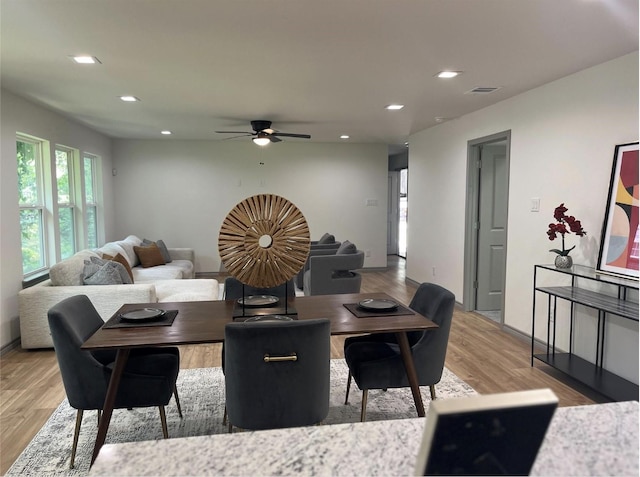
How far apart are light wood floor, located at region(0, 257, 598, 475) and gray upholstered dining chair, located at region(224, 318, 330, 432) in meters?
1.37

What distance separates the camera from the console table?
287 centimetres

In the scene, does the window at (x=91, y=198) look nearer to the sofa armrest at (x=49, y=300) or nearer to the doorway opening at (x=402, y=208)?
the sofa armrest at (x=49, y=300)

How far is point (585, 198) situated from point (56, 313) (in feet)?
11.9

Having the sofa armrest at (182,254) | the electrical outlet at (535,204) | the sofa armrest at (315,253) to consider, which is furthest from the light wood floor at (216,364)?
the sofa armrest at (182,254)

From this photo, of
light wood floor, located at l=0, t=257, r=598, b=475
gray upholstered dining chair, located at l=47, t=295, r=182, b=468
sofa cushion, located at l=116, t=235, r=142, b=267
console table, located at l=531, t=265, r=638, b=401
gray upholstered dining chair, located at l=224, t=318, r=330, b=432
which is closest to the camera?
gray upholstered dining chair, located at l=224, t=318, r=330, b=432

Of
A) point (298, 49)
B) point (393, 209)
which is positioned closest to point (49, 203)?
point (298, 49)

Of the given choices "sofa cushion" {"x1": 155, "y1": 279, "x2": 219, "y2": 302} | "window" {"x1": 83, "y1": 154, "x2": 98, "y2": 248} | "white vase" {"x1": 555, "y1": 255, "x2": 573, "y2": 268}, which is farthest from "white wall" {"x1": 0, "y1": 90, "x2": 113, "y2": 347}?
"white vase" {"x1": 555, "y1": 255, "x2": 573, "y2": 268}

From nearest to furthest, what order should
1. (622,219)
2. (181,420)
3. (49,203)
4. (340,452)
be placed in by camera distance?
(340,452)
(181,420)
(622,219)
(49,203)

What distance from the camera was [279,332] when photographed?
6.10ft

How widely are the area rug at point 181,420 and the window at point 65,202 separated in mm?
3202

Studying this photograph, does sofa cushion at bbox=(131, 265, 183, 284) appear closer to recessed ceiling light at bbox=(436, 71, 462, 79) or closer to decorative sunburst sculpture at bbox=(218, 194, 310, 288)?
decorative sunburst sculpture at bbox=(218, 194, 310, 288)

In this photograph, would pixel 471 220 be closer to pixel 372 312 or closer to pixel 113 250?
pixel 372 312

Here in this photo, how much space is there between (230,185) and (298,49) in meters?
5.12

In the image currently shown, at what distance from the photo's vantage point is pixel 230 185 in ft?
25.6
